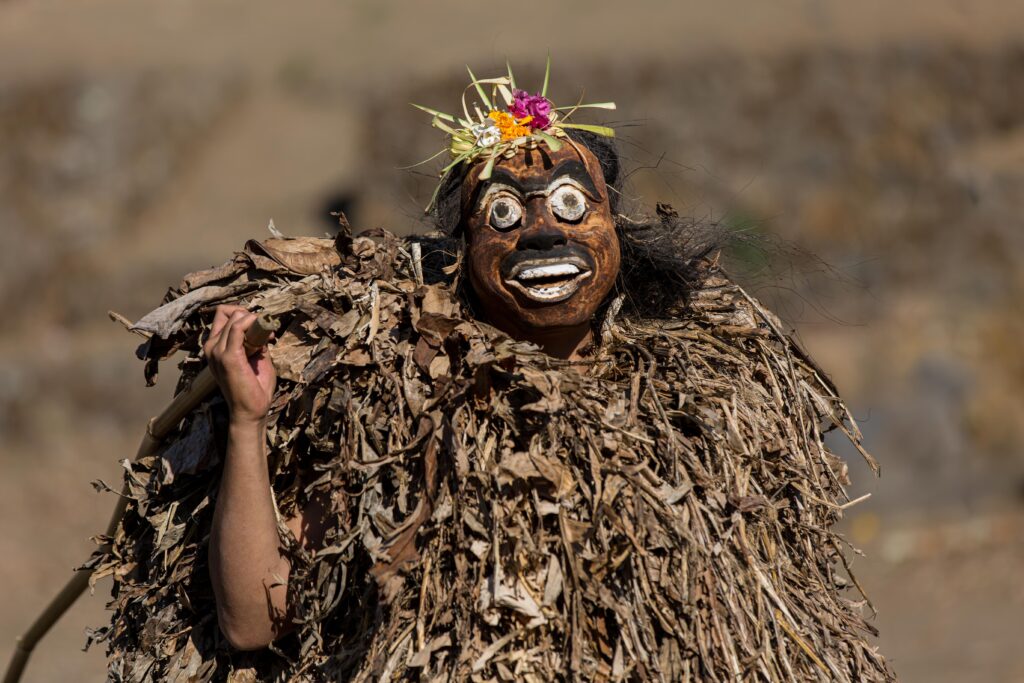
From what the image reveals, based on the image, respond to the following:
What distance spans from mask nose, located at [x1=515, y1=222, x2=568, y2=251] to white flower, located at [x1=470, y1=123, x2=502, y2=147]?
0.93 feet

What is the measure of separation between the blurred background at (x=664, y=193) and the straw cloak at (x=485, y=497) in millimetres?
2839

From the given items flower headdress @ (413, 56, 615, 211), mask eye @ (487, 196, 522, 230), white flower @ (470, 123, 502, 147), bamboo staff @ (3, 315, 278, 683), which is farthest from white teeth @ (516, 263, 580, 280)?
bamboo staff @ (3, 315, 278, 683)

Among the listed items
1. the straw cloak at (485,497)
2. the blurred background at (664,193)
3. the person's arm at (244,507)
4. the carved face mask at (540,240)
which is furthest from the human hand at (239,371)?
the blurred background at (664,193)

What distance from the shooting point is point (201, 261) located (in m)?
13.3

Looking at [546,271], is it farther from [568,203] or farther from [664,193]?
[664,193]

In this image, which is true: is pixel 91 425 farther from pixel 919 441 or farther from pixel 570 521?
pixel 570 521

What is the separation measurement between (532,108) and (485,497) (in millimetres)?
1047

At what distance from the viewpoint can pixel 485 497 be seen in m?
2.95

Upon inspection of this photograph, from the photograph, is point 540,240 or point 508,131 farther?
point 508,131

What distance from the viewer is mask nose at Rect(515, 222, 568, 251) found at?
128 inches

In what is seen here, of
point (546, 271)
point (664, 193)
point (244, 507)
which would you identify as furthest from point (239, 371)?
point (664, 193)

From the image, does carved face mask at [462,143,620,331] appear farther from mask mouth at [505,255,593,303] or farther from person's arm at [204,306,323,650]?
person's arm at [204,306,323,650]

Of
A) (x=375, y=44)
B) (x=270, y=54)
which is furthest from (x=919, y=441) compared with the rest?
(x=270, y=54)

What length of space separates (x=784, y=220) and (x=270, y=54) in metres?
9.46
